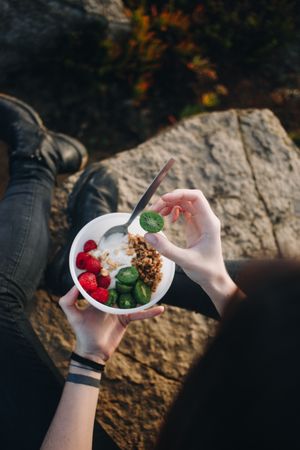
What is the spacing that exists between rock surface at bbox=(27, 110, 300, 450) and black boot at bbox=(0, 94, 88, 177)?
169 millimetres

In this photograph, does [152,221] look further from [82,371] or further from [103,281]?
[82,371]

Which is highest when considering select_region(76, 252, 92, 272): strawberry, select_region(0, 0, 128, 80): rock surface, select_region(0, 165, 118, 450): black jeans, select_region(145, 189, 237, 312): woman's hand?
select_region(0, 0, 128, 80): rock surface

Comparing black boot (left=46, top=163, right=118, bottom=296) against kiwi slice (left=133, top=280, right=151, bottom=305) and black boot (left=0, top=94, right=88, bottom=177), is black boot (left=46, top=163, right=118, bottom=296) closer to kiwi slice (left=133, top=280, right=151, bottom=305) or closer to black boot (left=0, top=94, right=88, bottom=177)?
black boot (left=0, top=94, right=88, bottom=177)

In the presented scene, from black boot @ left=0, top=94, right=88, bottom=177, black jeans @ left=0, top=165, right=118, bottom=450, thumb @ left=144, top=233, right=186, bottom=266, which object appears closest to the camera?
thumb @ left=144, top=233, right=186, bottom=266

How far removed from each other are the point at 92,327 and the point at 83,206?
90 cm

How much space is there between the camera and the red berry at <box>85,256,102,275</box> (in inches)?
70.8

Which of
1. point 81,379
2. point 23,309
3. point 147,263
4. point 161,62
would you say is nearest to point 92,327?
point 81,379

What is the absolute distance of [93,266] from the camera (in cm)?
180

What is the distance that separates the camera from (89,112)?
354 centimetres

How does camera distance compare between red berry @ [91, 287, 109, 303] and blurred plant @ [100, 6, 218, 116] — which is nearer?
red berry @ [91, 287, 109, 303]

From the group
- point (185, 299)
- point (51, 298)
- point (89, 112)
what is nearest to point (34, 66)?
point (89, 112)

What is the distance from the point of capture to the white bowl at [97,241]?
169 centimetres

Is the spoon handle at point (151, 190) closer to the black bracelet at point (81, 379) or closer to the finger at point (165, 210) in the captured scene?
the finger at point (165, 210)

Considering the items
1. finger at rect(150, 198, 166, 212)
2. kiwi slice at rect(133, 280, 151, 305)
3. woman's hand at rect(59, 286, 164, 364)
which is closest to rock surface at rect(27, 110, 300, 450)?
woman's hand at rect(59, 286, 164, 364)
